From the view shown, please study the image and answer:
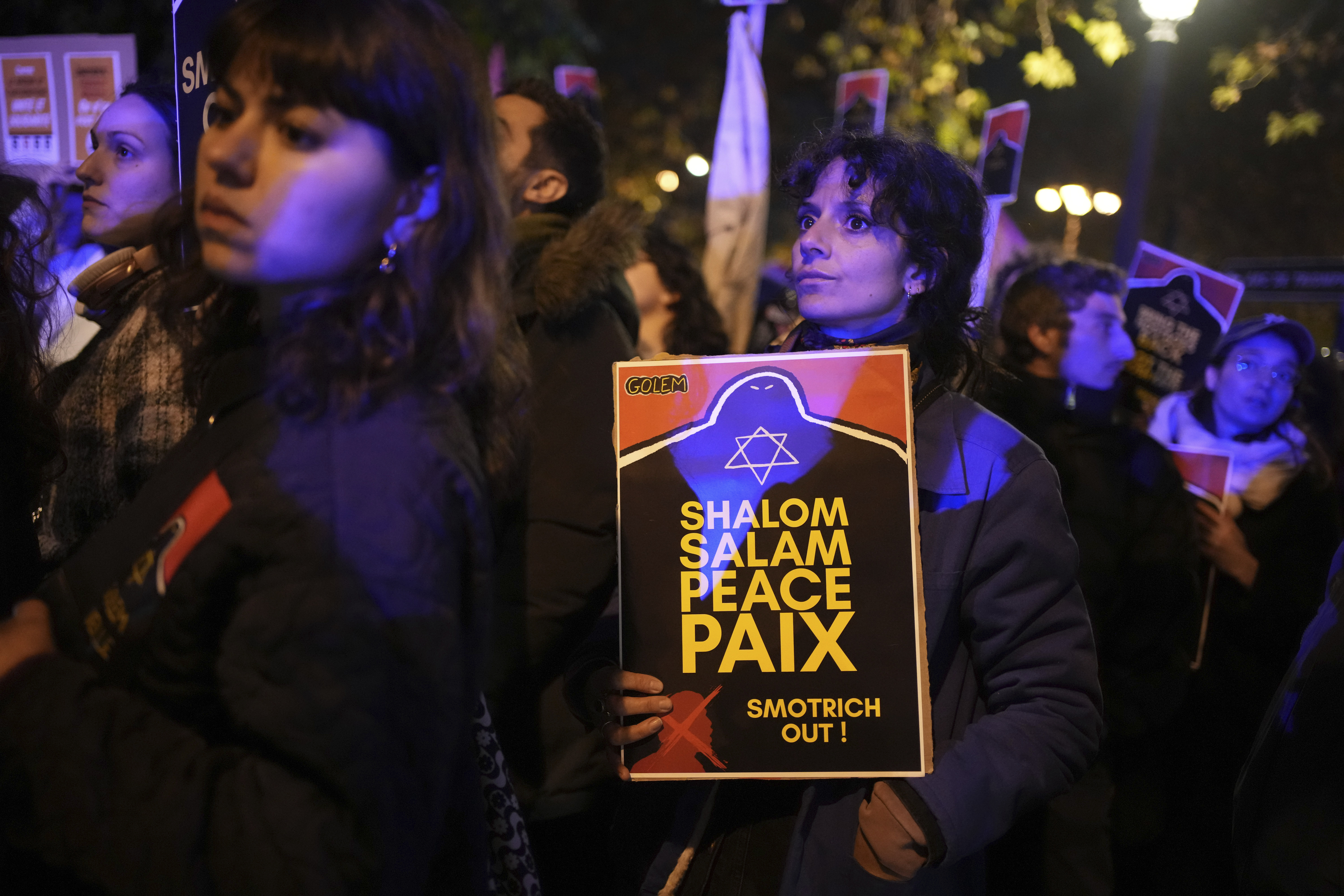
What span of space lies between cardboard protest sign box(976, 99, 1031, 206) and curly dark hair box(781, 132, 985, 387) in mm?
4122

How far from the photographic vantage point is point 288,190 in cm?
119

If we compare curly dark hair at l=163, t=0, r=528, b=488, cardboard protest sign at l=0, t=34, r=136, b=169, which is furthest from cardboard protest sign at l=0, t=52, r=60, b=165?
curly dark hair at l=163, t=0, r=528, b=488

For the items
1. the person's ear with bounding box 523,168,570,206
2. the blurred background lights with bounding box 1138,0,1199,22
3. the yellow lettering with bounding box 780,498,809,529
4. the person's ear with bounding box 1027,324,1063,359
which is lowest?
the yellow lettering with bounding box 780,498,809,529

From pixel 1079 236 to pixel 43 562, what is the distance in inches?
954

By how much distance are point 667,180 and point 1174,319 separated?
46.6 feet

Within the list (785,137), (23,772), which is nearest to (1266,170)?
(785,137)

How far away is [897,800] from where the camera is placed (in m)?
1.63

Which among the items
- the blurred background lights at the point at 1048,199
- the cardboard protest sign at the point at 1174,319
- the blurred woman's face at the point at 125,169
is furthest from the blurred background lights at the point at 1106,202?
Answer: the blurred woman's face at the point at 125,169

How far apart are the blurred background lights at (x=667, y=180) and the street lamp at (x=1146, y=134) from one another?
Result: 922 cm

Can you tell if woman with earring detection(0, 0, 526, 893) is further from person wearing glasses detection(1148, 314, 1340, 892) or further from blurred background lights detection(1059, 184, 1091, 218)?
blurred background lights detection(1059, 184, 1091, 218)

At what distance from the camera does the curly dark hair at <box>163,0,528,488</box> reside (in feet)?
3.92

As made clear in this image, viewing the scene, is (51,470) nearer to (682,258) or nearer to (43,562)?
(43,562)

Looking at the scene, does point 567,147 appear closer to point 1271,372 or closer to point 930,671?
point 930,671

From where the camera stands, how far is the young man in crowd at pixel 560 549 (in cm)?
234
